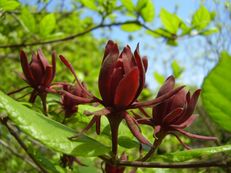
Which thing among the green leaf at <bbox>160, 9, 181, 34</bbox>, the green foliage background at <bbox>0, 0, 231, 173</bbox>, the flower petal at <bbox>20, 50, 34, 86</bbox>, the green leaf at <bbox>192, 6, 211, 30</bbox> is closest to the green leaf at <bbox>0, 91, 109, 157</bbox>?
the green foliage background at <bbox>0, 0, 231, 173</bbox>

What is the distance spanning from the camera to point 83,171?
44.0 inches

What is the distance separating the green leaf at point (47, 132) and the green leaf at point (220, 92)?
0.21 meters

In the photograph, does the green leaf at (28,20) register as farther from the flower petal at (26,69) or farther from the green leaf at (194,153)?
the green leaf at (194,153)

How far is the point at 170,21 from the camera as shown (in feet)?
5.64

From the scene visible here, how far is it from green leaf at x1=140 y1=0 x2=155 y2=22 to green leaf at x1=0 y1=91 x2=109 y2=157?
1134mm

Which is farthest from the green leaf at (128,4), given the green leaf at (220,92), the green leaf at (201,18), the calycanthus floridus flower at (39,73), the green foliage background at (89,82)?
the green leaf at (220,92)

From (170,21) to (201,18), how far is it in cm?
19

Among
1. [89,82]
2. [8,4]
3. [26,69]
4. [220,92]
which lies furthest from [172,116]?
[89,82]

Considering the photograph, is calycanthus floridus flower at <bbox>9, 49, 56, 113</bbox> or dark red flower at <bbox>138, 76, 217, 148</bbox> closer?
dark red flower at <bbox>138, 76, 217, 148</bbox>

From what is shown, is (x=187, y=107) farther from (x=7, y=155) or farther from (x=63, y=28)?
(x=63, y=28)

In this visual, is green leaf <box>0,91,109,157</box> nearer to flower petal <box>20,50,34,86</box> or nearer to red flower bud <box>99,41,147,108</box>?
red flower bud <box>99,41,147,108</box>

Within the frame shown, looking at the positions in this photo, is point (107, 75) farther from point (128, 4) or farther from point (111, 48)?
point (128, 4)

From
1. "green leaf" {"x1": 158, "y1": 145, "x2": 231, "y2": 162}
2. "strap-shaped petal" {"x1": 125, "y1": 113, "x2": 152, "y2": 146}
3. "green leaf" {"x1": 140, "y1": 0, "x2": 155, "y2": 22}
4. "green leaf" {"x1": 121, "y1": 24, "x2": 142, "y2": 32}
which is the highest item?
"green leaf" {"x1": 140, "y1": 0, "x2": 155, "y2": 22}

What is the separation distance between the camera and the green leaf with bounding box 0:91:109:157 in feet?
2.05
